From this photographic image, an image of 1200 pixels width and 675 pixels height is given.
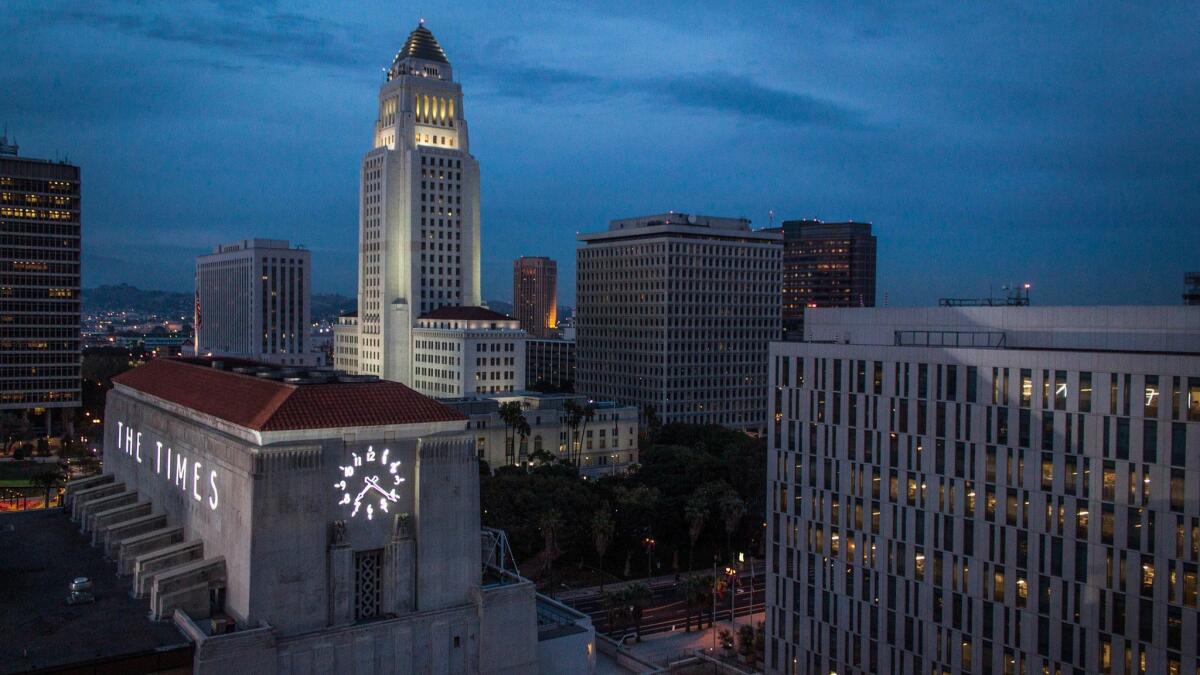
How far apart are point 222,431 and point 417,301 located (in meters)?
132

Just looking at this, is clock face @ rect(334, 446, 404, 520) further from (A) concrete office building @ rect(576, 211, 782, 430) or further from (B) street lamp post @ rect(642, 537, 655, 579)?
(A) concrete office building @ rect(576, 211, 782, 430)

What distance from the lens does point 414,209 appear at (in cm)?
18725

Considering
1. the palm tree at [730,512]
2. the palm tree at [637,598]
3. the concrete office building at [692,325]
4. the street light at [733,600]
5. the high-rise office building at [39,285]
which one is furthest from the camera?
the concrete office building at [692,325]

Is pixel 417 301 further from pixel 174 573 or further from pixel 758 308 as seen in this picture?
pixel 174 573

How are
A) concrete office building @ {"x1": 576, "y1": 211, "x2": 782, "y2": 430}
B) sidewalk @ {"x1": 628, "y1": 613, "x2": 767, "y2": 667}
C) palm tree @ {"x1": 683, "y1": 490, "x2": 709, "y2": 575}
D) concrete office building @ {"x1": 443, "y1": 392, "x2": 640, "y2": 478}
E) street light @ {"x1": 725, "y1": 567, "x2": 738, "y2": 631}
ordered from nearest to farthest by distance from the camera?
sidewalk @ {"x1": 628, "y1": 613, "x2": 767, "y2": 667} < street light @ {"x1": 725, "y1": 567, "x2": 738, "y2": 631} < palm tree @ {"x1": 683, "y1": 490, "x2": 709, "y2": 575} < concrete office building @ {"x1": 443, "y1": 392, "x2": 640, "y2": 478} < concrete office building @ {"x1": 576, "y1": 211, "x2": 782, "y2": 430}

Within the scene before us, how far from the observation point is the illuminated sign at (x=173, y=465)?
58781 millimetres

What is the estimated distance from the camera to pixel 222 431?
58156mm

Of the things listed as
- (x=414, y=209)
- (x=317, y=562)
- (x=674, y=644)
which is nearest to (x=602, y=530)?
(x=674, y=644)

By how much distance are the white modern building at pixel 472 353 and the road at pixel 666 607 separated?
79.4 m

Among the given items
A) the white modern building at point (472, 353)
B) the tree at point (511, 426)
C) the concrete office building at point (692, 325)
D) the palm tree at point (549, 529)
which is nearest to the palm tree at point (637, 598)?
the palm tree at point (549, 529)

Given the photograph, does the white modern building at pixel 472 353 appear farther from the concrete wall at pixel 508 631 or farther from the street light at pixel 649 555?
the concrete wall at pixel 508 631

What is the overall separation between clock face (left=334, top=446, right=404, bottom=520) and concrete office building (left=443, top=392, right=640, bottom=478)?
247 ft

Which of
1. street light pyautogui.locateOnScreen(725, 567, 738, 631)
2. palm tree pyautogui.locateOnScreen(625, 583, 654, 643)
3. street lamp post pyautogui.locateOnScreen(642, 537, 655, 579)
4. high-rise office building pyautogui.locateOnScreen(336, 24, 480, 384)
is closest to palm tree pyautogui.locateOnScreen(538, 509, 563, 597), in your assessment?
street lamp post pyautogui.locateOnScreen(642, 537, 655, 579)

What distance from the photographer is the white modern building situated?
167 m
